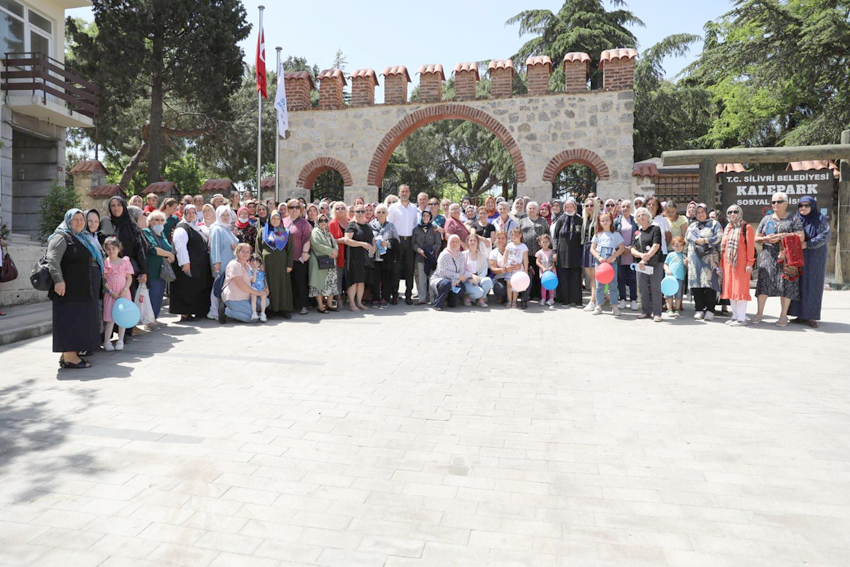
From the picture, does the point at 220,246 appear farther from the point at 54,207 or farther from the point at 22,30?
the point at 22,30

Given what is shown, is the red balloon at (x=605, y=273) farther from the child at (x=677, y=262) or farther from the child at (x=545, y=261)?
the child at (x=545, y=261)

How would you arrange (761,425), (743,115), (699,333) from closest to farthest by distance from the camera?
1. (761,425)
2. (699,333)
3. (743,115)

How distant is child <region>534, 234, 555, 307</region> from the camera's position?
10.1 m

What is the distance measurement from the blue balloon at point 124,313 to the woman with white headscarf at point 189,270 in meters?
1.80

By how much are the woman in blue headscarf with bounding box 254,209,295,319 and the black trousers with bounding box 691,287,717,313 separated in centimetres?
624

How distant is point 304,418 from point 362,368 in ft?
5.00

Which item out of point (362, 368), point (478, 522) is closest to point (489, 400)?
point (362, 368)

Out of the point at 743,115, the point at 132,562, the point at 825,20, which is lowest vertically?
the point at 132,562

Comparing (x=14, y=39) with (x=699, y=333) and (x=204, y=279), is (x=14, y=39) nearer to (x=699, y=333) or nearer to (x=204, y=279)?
(x=204, y=279)

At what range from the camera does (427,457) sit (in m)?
3.88

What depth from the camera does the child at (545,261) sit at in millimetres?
10078

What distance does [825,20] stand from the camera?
1872 cm

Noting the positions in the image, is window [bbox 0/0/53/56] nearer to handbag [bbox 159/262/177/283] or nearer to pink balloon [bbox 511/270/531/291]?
handbag [bbox 159/262/177/283]

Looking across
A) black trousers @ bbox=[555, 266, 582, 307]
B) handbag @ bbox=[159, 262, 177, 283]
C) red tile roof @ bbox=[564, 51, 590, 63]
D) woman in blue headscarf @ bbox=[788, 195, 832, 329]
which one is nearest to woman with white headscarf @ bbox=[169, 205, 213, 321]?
handbag @ bbox=[159, 262, 177, 283]
